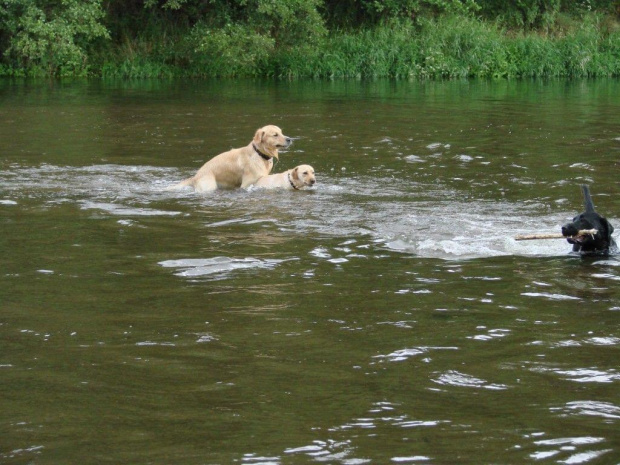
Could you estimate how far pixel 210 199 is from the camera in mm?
11234

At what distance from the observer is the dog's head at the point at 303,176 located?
1162 centimetres

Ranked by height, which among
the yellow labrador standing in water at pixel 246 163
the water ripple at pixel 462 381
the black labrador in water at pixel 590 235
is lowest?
the water ripple at pixel 462 381

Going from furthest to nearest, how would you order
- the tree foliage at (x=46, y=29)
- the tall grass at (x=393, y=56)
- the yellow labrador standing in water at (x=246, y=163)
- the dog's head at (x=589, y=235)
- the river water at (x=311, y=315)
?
1. the tall grass at (x=393, y=56)
2. the tree foliage at (x=46, y=29)
3. the yellow labrador standing in water at (x=246, y=163)
4. the dog's head at (x=589, y=235)
5. the river water at (x=311, y=315)

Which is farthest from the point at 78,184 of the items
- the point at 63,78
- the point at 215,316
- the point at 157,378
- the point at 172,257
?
the point at 63,78

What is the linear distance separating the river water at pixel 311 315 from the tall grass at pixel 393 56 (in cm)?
1995

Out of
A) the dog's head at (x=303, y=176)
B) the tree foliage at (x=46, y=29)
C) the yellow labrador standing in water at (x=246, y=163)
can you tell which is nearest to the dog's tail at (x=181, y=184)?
the yellow labrador standing in water at (x=246, y=163)

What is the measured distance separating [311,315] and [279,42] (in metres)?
30.5

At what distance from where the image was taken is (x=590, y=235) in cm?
752

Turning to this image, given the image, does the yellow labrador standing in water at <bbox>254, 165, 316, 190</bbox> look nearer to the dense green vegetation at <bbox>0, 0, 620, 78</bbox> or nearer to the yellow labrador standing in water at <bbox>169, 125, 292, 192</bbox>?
the yellow labrador standing in water at <bbox>169, 125, 292, 192</bbox>

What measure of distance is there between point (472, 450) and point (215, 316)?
245cm

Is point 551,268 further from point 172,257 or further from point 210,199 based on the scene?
point 210,199

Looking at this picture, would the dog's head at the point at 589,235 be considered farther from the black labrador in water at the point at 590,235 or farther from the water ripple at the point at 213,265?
the water ripple at the point at 213,265

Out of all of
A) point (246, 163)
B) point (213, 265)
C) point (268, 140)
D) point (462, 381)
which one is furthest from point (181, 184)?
point (462, 381)

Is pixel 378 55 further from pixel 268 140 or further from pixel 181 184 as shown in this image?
pixel 181 184
